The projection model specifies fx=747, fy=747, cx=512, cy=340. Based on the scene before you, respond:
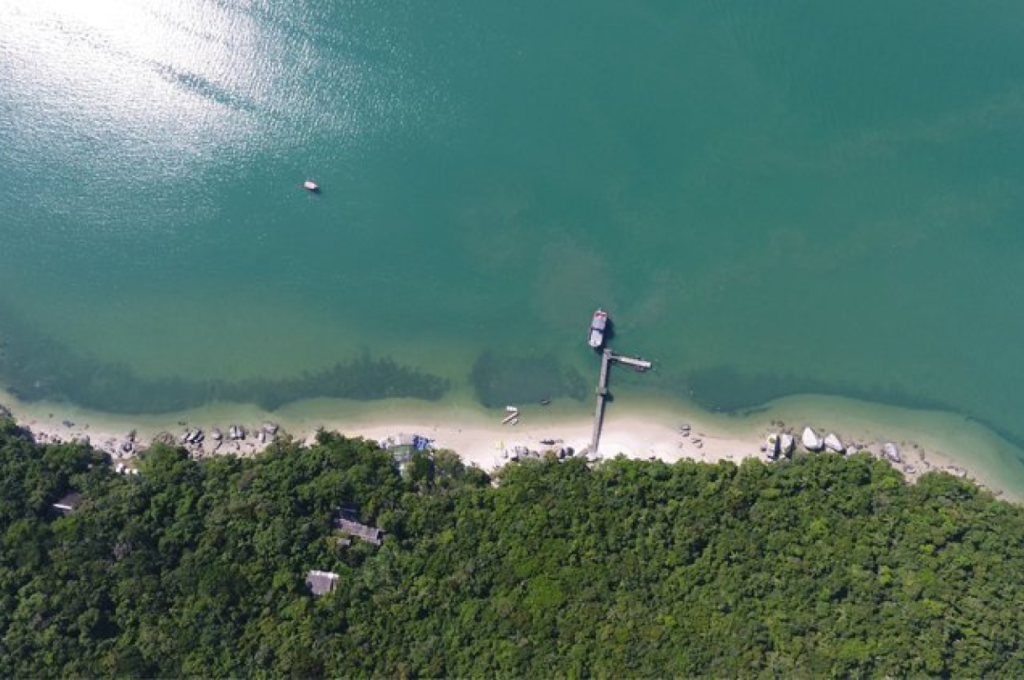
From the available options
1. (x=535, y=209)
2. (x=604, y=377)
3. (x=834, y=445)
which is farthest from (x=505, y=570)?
(x=535, y=209)

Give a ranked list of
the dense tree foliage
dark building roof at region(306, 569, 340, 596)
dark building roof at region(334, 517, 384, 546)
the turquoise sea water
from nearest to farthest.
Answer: the dense tree foliage, dark building roof at region(306, 569, 340, 596), dark building roof at region(334, 517, 384, 546), the turquoise sea water

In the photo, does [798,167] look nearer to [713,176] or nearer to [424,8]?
[713,176]

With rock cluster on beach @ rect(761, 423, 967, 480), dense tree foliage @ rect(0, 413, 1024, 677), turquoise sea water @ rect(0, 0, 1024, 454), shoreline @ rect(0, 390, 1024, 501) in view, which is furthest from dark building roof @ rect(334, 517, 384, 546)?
rock cluster on beach @ rect(761, 423, 967, 480)

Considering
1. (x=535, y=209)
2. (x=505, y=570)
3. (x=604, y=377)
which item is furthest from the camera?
(x=535, y=209)

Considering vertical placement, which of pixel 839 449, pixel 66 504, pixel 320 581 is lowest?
pixel 320 581

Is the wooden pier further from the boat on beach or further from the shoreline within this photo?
the boat on beach

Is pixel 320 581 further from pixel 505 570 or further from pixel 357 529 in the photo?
pixel 505 570
